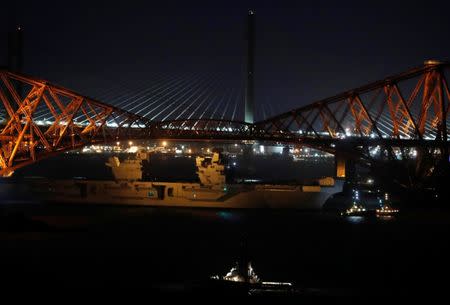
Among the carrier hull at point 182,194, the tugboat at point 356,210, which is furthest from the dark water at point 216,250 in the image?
the carrier hull at point 182,194

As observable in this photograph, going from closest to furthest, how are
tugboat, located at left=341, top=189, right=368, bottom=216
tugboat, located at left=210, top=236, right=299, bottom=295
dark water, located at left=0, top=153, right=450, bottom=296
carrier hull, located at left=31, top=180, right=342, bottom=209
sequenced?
tugboat, located at left=210, top=236, right=299, bottom=295 < dark water, located at left=0, top=153, right=450, bottom=296 < tugboat, located at left=341, top=189, right=368, bottom=216 < carrier hull, located at left=31, top=180, right=342, bottom=209

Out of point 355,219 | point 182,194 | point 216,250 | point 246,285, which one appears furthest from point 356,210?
point 246,285

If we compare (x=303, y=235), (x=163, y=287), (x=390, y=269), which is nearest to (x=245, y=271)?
(x=163, y=287)

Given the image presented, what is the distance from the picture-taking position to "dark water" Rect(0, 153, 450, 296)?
1850cm

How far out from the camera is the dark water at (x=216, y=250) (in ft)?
60.7

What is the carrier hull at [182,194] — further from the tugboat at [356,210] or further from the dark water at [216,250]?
the dark water at [216,250]

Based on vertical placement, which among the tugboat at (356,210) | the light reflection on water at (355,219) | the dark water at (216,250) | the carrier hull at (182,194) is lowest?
the dark water at (216,250)

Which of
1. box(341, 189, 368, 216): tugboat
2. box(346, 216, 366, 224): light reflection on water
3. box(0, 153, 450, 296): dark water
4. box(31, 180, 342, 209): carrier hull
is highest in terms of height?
box(31, 180, 342, 209): carrier hull

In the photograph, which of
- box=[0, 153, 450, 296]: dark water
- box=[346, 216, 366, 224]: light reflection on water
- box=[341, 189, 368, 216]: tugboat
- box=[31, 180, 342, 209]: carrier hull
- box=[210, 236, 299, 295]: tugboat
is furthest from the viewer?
box=[31, 180, 342, 209]: carrier hull

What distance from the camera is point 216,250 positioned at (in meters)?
24.1

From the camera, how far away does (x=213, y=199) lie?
39.3 m

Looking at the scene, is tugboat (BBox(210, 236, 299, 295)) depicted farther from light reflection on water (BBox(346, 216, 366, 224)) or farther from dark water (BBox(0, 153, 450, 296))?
light reflection on water (BBox(346, 216, 366, 224))

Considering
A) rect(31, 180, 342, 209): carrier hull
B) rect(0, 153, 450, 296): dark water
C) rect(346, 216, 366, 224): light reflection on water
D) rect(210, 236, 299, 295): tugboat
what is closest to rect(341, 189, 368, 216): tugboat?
rect(346, 216, 366, 224): light reflection on water

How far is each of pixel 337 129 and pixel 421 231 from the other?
2217 centimetres
